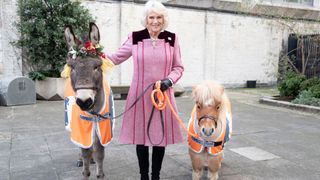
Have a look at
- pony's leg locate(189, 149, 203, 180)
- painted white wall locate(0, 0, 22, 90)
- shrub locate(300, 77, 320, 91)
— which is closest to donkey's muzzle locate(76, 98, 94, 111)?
pony's leg locate(189, 149, 203, 180)

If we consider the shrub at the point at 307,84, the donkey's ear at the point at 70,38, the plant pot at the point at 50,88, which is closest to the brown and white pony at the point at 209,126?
the donkey's ear at the point at 70,38

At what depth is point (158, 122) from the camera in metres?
3.05

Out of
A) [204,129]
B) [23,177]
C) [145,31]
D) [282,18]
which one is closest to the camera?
[204,129]

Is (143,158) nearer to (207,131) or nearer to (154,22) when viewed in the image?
(207,131)

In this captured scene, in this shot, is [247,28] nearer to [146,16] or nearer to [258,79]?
[258,79]

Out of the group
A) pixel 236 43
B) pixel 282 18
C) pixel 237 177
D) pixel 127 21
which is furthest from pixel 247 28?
pixel 237 177

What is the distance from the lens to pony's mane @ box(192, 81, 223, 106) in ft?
9.36

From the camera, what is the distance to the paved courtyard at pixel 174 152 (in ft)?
12.8

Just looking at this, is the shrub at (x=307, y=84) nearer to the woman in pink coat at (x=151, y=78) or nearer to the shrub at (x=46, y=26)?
the shrub at (x=46, y=26)

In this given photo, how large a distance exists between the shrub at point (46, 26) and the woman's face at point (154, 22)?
682cm

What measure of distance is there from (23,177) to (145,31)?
226cm

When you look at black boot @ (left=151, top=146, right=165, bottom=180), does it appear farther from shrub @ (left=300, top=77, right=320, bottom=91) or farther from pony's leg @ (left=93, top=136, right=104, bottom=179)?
shrub @ (left=300, top=77, right=320, bottom=91)

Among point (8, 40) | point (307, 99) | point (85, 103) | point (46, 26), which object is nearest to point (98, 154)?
point (85, 103)

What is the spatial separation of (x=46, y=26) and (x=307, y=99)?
7792 mm
